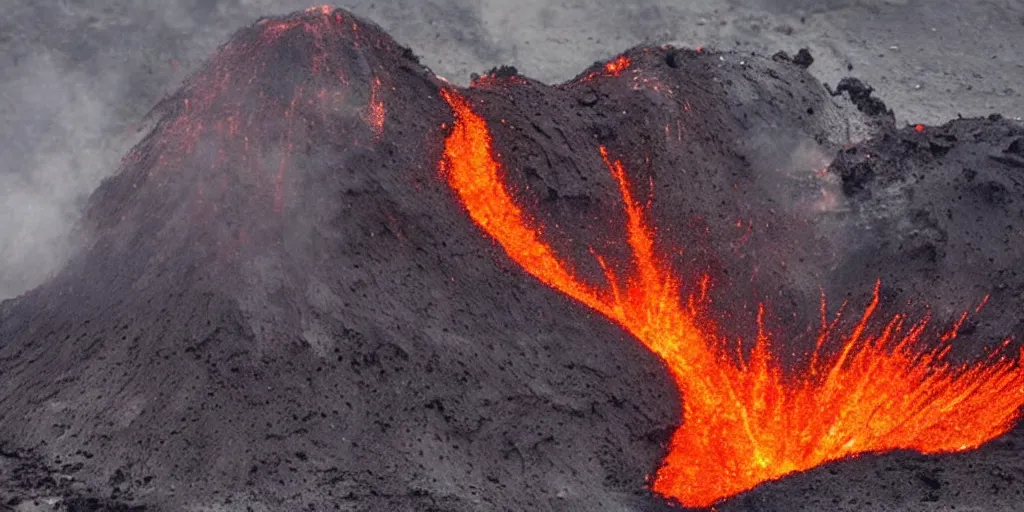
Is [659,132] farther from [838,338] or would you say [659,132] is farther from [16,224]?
[16,224]

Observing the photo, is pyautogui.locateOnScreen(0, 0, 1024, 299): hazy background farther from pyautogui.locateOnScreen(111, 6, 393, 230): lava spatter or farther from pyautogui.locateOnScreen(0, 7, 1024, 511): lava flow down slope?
pyautogui.locateOnScreen(0, 7, 1024, 511): lava flow down slope

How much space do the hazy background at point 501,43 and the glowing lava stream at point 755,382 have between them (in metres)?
4.78

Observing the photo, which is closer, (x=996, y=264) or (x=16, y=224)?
(x=996, y=264)

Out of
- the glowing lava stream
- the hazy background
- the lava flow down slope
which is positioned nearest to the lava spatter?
the lava flow down slope

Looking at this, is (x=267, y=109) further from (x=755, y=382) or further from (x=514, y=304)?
(x=755, y=382)

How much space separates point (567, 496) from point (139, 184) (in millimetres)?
3317

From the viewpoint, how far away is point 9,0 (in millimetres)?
11172

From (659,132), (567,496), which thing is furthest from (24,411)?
(659,132)

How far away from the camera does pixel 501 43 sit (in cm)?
1153

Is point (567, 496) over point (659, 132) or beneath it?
beneath

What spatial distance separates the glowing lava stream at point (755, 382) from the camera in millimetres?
5992

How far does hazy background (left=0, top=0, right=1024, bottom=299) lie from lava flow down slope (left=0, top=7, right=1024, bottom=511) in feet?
12.3

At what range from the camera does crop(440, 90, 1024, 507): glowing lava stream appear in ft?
19.7

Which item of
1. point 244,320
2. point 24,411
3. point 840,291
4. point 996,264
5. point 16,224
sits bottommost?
point 16,224
